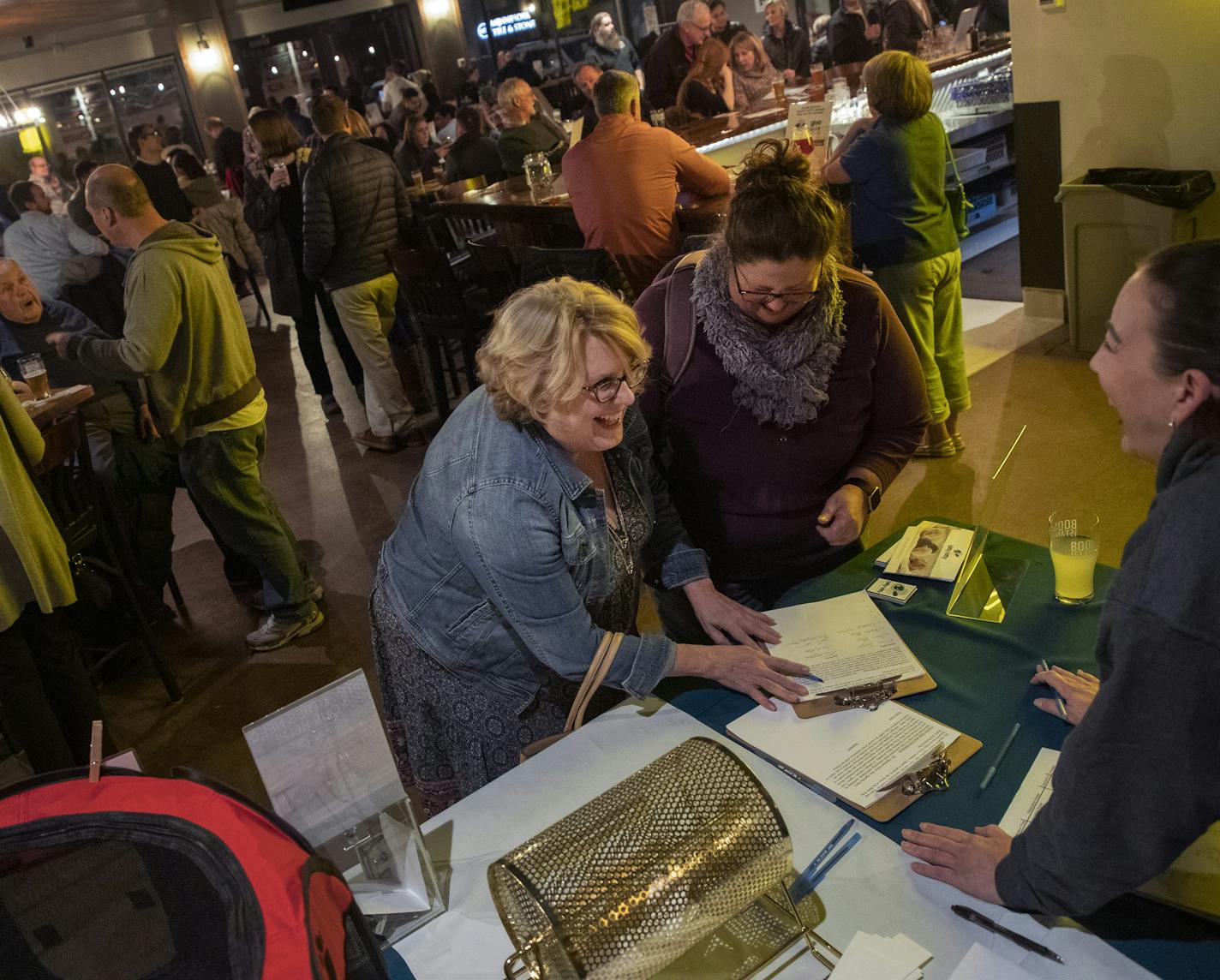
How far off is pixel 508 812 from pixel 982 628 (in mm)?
758

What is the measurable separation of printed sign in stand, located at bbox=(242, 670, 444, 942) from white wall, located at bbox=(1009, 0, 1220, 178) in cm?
440

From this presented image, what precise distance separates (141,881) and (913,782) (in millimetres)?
874

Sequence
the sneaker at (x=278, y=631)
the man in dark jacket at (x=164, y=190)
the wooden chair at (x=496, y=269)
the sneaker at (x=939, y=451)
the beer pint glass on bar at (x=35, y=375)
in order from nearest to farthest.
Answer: the beer pint glass on bar at (x=35, y=375), the sneaker at (x=278, y=631), the sneaker at (x=939, y=451), the wooden chair at (x=496, y=269), the man in dark jacket at (x=164, y=190)

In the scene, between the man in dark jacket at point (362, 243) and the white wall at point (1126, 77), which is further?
the man in dark jacket at point (362, 243)

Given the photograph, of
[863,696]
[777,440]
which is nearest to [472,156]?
[777,440]

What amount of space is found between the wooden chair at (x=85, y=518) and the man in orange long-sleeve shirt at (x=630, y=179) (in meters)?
1.99

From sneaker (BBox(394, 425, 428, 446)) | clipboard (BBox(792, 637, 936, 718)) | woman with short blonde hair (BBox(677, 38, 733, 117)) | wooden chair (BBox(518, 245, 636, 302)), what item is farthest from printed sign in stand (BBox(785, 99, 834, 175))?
clipboard (BBox(792, 637, 936, 718))

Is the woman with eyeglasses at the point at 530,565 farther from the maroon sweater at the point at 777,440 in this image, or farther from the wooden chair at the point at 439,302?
the wooden chair at the point at 439,302

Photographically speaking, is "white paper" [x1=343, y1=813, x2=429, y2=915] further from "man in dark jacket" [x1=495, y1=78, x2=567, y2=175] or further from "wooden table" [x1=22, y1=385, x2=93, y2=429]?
"man in dark jacket" [x1=495, y1=78, x2=567, y2=175]

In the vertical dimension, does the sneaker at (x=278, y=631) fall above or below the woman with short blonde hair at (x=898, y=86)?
below

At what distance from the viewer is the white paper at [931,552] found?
167 cm

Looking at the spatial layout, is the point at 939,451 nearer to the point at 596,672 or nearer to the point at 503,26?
the point at 596,672

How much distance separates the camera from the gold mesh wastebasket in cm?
92

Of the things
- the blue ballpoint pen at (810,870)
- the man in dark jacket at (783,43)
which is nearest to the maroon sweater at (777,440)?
the blue ballpoint pen at (810,870)
